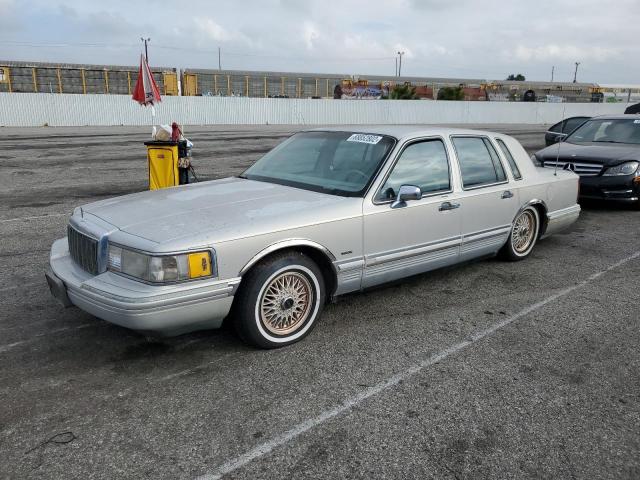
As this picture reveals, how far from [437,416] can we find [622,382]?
51.6 inches

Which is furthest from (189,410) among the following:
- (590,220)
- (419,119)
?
(419,119)

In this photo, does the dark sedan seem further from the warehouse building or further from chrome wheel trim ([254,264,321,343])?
the warehouse building

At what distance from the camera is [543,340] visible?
400 cm

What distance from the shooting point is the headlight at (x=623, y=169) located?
28.1 ft

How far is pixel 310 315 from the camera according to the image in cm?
392

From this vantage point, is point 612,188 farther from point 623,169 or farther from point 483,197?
point 483,197

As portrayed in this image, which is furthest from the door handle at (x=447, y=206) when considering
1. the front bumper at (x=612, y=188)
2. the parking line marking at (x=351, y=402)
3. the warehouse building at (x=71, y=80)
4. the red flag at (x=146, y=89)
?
the warehouse building at (x=71, y=80)

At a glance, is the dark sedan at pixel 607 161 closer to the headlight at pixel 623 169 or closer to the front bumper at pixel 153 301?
the headlight at pixel 623 169

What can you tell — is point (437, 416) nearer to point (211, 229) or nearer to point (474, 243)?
point (211, 229)

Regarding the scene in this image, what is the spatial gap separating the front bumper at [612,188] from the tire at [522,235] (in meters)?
3.31

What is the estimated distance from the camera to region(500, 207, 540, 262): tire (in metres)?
5.73

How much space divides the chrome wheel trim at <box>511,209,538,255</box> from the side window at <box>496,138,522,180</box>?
0.41 m

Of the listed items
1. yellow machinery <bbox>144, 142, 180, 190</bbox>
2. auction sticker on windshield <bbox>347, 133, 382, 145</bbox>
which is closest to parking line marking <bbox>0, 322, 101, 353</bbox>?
auction sticker on windshield <bbox>347, 133, 382, 145</bbox>

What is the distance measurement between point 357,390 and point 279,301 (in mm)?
819
